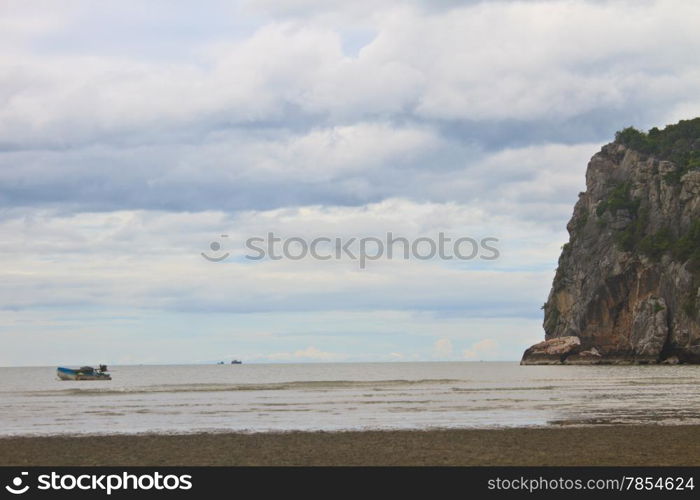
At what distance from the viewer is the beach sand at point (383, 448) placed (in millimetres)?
29739

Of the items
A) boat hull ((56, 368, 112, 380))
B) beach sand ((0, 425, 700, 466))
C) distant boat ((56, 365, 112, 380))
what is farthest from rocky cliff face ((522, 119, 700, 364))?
beach sand ((0, 425, 700, 466))

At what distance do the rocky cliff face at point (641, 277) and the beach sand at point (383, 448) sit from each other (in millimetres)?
129667

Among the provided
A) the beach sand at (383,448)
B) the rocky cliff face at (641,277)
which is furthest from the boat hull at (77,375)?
the beach sand at (383,448)

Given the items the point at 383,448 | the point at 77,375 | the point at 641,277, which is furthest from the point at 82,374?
the point at 383,448

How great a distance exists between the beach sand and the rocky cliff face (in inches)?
5105

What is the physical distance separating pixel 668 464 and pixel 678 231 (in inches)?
6233

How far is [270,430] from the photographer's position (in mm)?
42094

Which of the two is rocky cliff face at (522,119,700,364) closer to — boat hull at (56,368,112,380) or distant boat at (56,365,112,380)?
boat hull at (56,368,112,380)

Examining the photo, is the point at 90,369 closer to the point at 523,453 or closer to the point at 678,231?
the point at 678,231

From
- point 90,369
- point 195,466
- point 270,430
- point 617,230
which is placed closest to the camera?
point 195,466

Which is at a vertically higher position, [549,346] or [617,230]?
[617,230]

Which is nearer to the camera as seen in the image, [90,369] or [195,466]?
[195,466]

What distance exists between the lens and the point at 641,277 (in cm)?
17562
